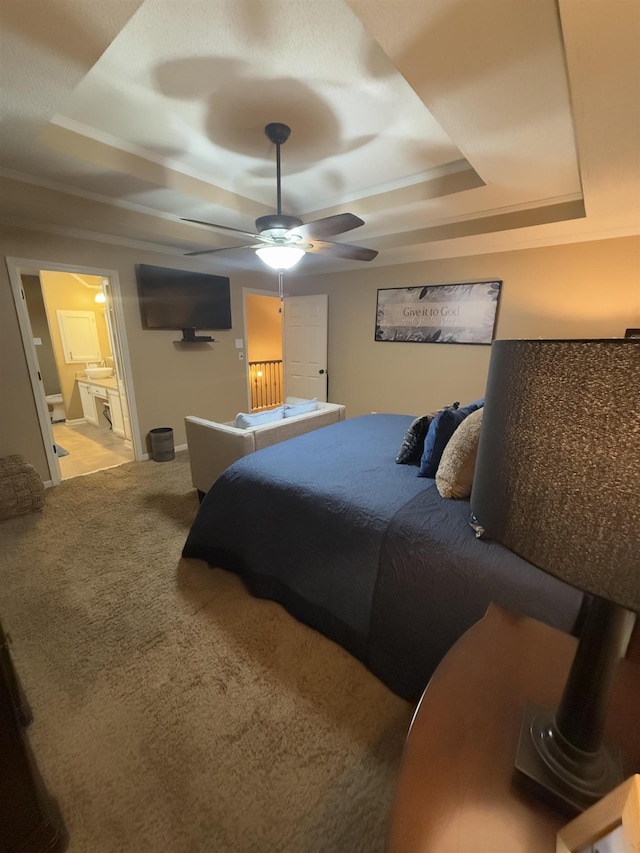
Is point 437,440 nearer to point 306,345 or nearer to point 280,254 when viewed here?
point 280,254

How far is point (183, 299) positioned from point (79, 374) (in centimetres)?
294

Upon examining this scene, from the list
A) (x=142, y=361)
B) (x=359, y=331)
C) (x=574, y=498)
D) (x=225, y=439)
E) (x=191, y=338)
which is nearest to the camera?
(x=574, y=498)

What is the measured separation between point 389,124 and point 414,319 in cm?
239

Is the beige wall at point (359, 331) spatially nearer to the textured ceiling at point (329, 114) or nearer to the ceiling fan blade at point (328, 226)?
the textured ceiling at point (329, 114)

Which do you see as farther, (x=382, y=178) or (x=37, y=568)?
(x=382, y=178)

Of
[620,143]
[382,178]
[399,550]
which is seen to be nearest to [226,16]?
[382,178]

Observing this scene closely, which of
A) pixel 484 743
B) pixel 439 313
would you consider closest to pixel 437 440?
pixel 484 743

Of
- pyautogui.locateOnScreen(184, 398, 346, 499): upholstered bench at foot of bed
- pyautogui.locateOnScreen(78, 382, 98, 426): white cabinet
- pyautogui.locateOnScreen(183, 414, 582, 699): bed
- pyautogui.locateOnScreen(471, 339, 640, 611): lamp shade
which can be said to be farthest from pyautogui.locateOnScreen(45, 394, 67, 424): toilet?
pyautogui.locateOnScreen(471, 339, 640, 611): lamp shade

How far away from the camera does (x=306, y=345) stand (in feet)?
17.8

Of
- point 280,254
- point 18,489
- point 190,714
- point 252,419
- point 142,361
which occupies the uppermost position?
point 280,254

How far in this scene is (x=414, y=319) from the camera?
436cm

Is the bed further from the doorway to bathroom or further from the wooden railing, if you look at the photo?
the wooden railing

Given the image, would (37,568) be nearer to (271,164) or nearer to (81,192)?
(81,192)

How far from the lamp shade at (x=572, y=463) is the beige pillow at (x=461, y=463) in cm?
116
